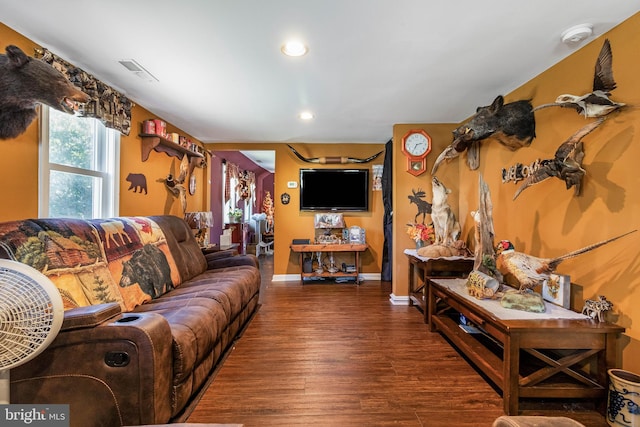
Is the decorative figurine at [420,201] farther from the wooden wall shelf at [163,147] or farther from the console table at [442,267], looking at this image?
the wooden wall shelf at [163,147]

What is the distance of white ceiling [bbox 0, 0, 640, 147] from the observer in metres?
1.52

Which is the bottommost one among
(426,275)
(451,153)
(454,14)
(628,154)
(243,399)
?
(243,399)

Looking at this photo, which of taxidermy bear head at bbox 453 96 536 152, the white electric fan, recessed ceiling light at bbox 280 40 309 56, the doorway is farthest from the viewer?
the doorway

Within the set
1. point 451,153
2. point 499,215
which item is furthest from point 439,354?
point 451,153

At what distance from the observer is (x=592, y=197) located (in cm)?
176

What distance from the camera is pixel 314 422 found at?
153 cm

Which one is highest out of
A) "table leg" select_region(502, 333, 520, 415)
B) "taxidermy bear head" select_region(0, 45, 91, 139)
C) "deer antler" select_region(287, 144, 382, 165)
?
"deer antler" select_region(287, 144, 382, 165)

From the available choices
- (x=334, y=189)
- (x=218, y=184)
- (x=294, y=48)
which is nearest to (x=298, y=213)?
(x=334, y=189)

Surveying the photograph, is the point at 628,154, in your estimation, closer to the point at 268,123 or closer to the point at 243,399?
the point at 243,399

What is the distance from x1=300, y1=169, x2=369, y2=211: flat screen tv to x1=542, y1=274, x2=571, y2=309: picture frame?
293 cm

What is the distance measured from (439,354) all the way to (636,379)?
43.3 inches

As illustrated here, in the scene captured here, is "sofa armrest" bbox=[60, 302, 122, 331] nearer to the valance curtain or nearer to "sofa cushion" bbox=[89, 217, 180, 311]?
"sofa cushion" bbox=[89, 217, 180, 311]

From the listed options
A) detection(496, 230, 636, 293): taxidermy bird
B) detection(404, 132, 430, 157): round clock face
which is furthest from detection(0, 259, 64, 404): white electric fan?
detection(404, 132, 430, 157): round clock face

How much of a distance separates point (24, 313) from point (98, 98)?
2031 millimetres
